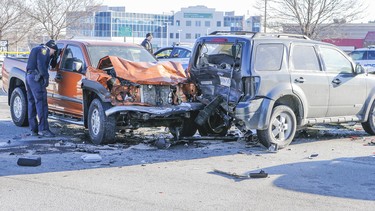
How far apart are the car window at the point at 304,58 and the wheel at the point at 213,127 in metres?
1.64

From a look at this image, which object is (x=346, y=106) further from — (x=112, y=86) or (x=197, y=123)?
(x=112, y=86)

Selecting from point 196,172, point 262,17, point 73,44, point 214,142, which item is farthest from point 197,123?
point 262,17

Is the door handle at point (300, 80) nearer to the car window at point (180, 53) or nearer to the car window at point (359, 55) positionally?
the car window at point (180, 53)

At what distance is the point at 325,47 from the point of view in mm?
10195

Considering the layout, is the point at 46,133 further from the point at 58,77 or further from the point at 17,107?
the point at 17,107

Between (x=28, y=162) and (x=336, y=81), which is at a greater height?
(x=336, y=81)

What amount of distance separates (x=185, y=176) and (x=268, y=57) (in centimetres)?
287

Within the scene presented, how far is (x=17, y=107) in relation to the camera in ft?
39.1

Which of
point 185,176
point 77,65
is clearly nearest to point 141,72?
point 77,65

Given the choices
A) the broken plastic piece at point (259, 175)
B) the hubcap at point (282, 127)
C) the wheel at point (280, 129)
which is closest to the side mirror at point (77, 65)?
the wheel at point (280, 129)

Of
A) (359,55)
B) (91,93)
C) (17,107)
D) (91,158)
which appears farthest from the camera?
(359,55)

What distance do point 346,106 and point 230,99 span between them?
7.89 feet

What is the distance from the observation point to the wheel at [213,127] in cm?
1016

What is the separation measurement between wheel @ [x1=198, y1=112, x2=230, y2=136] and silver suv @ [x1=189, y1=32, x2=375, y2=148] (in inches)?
0.7
